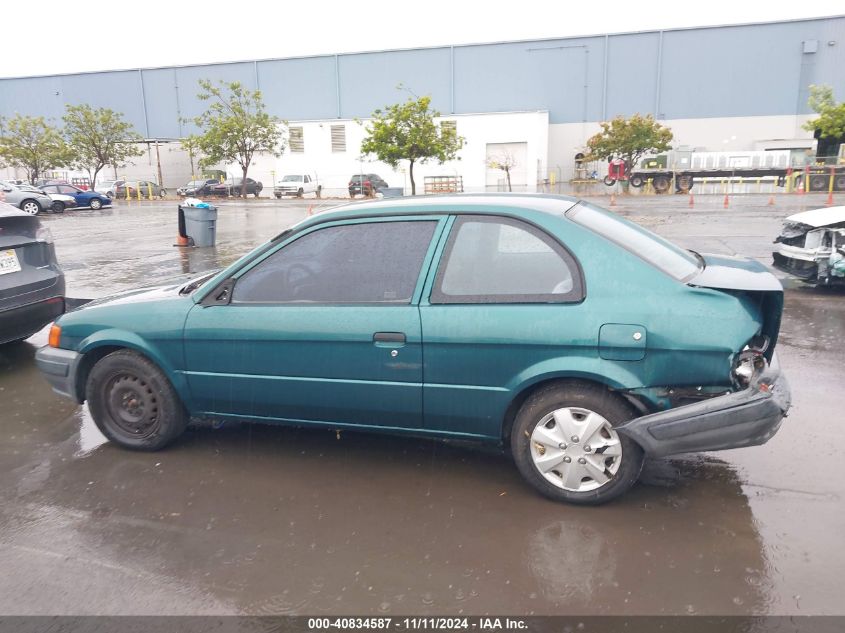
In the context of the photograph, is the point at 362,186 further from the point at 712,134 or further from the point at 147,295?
the point at 147,295

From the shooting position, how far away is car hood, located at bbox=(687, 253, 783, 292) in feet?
10.8

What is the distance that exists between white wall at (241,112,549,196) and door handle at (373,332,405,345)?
39.7m

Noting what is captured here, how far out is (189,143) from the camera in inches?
1603

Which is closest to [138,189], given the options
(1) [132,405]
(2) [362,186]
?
(2) [362,186]

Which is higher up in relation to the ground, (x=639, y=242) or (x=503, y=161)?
(x=503, y=161)

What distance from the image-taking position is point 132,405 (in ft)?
13.7

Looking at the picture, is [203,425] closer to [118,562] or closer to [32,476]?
[32,476]

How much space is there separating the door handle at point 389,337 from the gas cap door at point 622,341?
3.40ft

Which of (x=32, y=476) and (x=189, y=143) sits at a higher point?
(x=189, y=143)

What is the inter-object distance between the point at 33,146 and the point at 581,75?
124 feet

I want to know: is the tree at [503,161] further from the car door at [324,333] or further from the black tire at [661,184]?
the car door at [324,333]

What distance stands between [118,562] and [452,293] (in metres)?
2.11

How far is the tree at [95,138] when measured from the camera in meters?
42.8

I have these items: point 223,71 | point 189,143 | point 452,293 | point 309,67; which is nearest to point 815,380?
point 452,293
